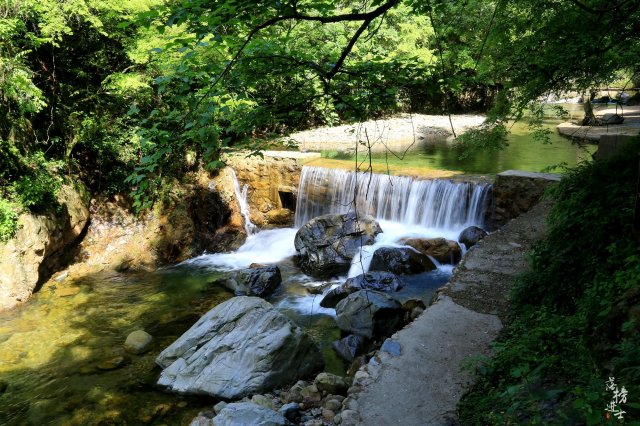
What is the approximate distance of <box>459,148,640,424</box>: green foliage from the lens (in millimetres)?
2537

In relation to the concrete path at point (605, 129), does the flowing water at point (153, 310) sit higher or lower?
lower

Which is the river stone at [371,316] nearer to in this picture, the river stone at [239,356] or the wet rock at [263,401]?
the river stone at [239,356]

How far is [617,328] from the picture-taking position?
2.78 meters

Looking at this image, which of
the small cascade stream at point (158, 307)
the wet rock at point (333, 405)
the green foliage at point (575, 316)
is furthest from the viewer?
the small cascade stream at point (158, 307)

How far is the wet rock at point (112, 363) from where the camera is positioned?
21.3ft

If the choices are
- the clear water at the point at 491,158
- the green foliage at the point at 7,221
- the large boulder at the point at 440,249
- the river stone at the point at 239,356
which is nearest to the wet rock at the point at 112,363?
the river stone at the point at 239,356

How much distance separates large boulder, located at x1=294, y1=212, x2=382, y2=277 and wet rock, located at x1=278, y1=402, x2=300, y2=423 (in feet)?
16.4

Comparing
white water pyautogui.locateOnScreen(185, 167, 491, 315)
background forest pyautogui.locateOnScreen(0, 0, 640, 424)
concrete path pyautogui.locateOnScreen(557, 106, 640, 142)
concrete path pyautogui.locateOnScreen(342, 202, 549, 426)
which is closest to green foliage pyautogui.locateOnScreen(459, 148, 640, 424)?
background forest pyautogui.locateOnScreen(0, 0, 640, 424)

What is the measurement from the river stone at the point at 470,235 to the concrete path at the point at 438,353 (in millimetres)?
3521

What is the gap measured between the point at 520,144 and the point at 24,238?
1673cm

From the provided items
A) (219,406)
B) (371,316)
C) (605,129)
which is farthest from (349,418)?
(605,129)

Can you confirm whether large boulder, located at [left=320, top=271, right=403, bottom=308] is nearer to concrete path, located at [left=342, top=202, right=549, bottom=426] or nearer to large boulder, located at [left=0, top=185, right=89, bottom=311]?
concrete path, located at [left=342, top=202, right=549, bottom=426]

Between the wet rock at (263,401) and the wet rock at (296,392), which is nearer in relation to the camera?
the wet rock at (263,401)

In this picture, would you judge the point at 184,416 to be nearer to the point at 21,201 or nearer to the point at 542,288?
the point at 542,288
